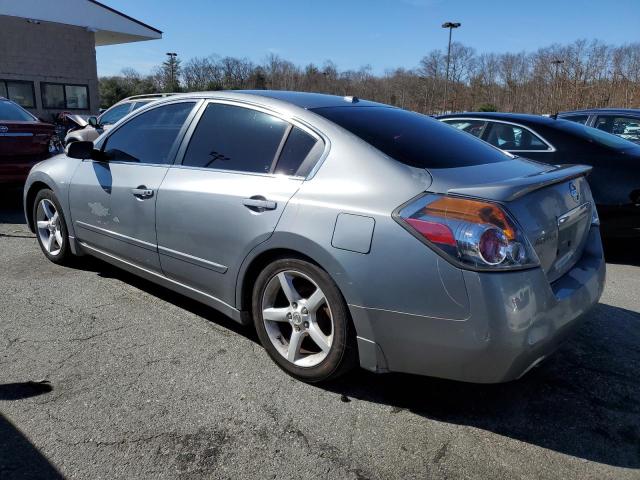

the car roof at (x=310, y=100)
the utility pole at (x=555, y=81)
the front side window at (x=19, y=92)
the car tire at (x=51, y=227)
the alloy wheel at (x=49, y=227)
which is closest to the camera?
the car roof at (x=310, y=100)

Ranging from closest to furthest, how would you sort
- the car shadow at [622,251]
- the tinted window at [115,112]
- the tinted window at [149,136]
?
1. the tinted window at [149,136]
2. the car shadow at [622,251]
3. the tinted window at [115,112]

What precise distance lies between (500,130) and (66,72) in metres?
29.7

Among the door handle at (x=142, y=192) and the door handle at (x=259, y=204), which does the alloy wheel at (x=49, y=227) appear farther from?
the door handle at (x=259, y=204)

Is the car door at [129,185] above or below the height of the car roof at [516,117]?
below

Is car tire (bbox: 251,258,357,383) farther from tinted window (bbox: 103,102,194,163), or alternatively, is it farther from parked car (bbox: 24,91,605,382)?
tinted window (bbox: 103,102,194,163)

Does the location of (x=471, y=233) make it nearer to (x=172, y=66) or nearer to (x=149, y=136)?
(x=149, y=136)

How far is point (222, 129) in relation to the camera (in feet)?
11.2

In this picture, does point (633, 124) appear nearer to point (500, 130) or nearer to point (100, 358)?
point (500, 130)

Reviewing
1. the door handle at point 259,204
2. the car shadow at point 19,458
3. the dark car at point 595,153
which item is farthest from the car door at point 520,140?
the car shadow at point 19,458

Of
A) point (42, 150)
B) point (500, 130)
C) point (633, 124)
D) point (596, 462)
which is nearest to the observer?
point (596, 462)

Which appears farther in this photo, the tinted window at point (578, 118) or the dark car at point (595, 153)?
the tinted window at point (578, 118)

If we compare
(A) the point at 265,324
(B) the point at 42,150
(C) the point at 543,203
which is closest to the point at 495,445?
(C) the point at 543,203

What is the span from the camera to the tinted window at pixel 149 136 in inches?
147

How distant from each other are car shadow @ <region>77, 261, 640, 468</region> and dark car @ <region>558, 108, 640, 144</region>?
6014 millimetres
